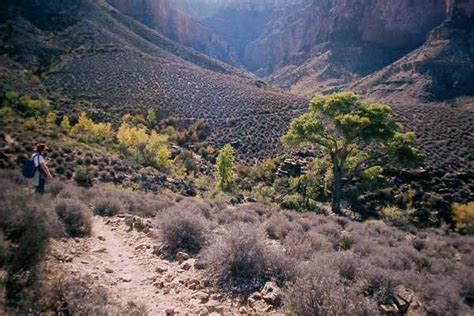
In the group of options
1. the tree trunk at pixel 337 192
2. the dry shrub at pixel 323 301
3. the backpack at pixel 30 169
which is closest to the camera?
the dry shrub at pixel 323 301

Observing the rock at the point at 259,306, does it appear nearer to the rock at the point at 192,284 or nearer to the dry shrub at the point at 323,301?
the dry shrub at the point at 323,301

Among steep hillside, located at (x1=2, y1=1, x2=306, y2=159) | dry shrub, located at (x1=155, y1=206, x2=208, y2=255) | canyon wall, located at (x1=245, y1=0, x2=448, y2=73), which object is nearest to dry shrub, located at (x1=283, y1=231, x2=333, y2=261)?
dry shrub, located at (x1=155, y1=206, x2=208, y2=255)

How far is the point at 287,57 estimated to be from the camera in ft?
535

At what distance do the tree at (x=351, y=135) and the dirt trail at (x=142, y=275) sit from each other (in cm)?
1894

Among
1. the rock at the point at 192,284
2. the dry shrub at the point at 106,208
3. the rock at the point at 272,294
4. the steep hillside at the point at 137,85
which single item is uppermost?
the steep hillside at the point at 137,85

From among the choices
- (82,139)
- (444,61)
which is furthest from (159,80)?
(444,61)

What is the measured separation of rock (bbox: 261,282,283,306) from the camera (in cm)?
502

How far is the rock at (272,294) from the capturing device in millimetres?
5023

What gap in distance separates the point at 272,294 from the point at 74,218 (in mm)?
5292

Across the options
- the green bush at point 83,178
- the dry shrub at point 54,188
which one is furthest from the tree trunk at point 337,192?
the dry shrub at point 54,188

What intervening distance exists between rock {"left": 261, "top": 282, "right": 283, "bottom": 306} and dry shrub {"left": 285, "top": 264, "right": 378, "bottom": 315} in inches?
16.7

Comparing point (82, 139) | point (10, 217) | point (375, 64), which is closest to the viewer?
point (10, 217)

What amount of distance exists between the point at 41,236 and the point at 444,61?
85891 mm

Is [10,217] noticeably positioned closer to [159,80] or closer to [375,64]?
[159,80]
